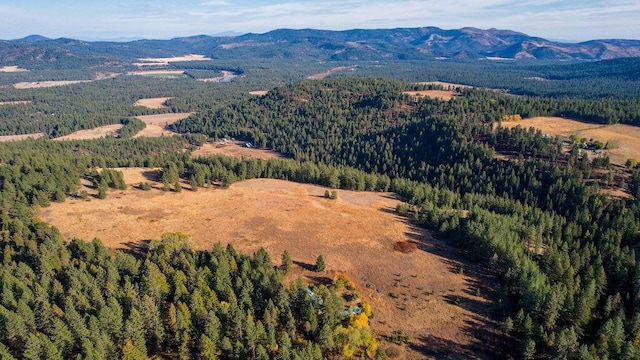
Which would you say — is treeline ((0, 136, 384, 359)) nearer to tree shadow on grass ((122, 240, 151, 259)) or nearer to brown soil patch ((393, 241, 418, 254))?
tree shadow on grass ((122, 240, 151, 259))

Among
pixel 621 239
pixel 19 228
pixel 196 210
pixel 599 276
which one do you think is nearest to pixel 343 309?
pixel 599 276

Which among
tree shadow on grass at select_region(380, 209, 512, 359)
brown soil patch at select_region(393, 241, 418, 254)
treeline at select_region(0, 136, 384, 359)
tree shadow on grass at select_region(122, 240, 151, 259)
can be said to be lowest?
tree shadow on grass at select_region(380, 209, 512, 359)

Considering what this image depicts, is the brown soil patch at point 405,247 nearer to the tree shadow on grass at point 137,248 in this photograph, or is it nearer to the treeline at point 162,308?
the treeline at point 162,308

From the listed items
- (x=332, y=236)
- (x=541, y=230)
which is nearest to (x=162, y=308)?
(x=332, y=236)

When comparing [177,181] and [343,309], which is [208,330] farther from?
[177,181]

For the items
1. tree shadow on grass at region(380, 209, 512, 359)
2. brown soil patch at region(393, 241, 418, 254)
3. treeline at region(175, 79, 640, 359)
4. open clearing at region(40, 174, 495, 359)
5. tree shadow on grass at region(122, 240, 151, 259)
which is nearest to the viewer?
tree shadow on grass at region(380, 209, 512, 359)

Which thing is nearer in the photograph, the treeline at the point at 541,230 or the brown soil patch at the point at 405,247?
the treeline at the point at 541,230

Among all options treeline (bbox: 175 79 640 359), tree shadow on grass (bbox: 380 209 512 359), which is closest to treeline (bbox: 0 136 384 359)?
tree shadow on grass (bbox: 380 209 512 359)

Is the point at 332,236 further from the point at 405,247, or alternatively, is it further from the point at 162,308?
the point at 162,308

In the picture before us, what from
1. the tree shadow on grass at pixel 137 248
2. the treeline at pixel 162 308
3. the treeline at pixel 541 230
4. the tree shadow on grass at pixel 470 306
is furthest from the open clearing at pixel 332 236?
the treeline at pixel 162 308
